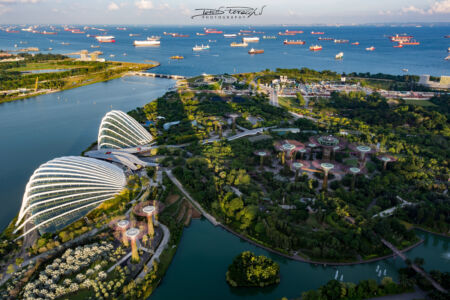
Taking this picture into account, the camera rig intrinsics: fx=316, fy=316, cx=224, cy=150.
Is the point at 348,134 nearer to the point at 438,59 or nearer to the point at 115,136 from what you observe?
the point at 115,136

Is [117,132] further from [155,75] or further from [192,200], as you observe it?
[155,75]

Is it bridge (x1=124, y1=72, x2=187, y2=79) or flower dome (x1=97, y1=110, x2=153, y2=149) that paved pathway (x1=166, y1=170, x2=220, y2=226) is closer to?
flower dome (x1=97, y1=110, x2=153, y2=149)

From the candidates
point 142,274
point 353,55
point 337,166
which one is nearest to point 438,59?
point 353,55

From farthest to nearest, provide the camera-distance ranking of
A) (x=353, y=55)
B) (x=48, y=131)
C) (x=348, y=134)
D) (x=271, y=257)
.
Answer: (x=353, y=55), (x=48, y=131), (x=348, y=134), (x=271, y=257)

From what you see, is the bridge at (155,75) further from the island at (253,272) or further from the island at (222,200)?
the island at (253,272)

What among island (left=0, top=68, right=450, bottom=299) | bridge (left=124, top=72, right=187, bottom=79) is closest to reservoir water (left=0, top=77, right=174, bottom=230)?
island (left=0, top=68, right=450, bottom=299)

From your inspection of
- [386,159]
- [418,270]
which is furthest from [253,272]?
[386,159]

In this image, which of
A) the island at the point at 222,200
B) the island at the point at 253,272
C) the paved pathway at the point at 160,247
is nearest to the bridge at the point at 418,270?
the island at the point at 222,200
